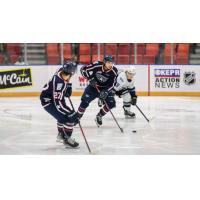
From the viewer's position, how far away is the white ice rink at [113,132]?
194 inches

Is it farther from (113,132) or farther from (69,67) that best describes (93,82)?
(69,67)

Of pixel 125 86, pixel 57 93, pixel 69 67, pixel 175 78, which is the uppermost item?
pixel 69 67

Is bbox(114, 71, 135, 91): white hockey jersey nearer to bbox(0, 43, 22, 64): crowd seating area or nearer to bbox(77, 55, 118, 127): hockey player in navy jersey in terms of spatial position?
bbox(77, 55, 118, 127): hockey player in navy jersey

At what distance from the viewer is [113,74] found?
6.15m

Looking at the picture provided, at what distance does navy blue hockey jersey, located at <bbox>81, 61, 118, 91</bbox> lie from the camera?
6.08m

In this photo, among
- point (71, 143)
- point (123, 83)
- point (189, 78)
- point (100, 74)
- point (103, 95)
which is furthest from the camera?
point (189, 78)

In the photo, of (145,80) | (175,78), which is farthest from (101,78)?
(175,78)

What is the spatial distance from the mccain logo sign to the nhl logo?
11.2 feet

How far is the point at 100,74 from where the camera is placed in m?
6.13

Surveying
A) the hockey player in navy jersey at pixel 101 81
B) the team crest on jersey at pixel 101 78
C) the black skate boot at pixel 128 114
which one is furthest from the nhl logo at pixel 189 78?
the team crest on jersey at pixel 101 78

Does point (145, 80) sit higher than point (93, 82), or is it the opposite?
point (93, 82)

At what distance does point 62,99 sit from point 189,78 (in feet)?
22.0

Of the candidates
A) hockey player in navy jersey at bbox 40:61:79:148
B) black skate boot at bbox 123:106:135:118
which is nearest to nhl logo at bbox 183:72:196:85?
black skate boot at bbox 123:106:135:118

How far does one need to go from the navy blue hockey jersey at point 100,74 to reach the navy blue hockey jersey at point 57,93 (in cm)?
132
